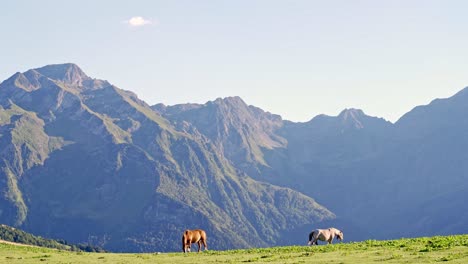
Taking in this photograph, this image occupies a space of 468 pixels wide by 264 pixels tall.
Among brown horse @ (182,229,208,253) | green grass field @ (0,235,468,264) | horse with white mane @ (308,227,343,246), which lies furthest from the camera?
horse with white mane @ (308,227,343,246)

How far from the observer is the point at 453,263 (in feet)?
124

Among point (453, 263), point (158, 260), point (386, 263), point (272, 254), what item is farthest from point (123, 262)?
point (453, 263)

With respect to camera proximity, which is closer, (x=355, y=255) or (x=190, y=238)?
(x=355, y=255)

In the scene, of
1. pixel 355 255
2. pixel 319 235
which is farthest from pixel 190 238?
pixel 355 255

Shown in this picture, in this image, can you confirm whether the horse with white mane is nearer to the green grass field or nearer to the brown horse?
the green grass field

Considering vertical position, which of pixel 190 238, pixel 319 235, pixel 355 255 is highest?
pixel 190 238

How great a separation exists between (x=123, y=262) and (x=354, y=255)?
64.8ft

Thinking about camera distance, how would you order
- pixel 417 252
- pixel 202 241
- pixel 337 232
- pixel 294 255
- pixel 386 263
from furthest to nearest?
pixel 337 232 → pixel 202 241 → pixel 294 255 → pixel 417 252 → pixel 386 263

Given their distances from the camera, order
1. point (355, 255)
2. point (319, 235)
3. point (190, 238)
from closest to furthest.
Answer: point (355, 255)
point (190, 238)
point (319, 235)

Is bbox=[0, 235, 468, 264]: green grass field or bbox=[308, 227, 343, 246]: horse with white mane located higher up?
bbox=[308, 227, 343, 246]: horse with white mane

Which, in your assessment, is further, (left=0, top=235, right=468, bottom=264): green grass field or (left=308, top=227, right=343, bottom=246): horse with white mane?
(left=308, top=227, right=343, bottom=246): horse with white mane

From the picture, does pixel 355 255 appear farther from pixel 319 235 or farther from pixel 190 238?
pixel 319 235

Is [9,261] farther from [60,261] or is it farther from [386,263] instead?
[386,263]

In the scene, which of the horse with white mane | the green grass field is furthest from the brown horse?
the horse with white mane
